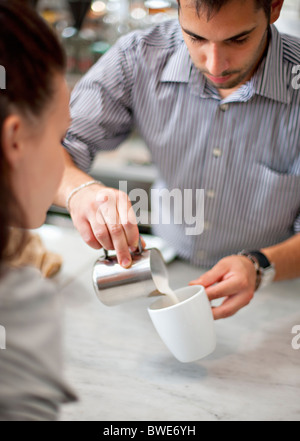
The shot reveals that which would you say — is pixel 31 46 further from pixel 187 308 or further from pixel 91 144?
pixel 91 144

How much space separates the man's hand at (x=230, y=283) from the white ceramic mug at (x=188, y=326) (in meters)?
0.10

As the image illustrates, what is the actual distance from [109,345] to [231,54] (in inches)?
27.6

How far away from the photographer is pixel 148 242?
1488 mm

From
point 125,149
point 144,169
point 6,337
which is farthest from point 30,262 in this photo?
point 125,149

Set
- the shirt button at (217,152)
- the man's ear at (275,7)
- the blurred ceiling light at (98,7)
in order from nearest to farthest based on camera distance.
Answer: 1. the man's ear at (275,7)
2. the shirt button at (217,152)
3. the blurred ceiling light at (98,7)

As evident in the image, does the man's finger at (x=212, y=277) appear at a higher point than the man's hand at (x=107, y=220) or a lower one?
lower

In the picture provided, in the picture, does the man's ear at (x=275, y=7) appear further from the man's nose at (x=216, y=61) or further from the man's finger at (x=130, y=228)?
the man's finger at (x=130, y=228)

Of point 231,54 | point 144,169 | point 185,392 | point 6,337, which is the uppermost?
point 231,54

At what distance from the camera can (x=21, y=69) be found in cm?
55

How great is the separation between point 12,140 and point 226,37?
59 cm

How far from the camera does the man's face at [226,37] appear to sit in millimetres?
931

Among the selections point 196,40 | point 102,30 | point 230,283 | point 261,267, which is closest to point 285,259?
point 261,267

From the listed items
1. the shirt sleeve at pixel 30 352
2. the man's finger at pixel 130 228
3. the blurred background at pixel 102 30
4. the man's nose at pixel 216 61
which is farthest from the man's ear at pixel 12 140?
the blurred background at pixel 102 30
